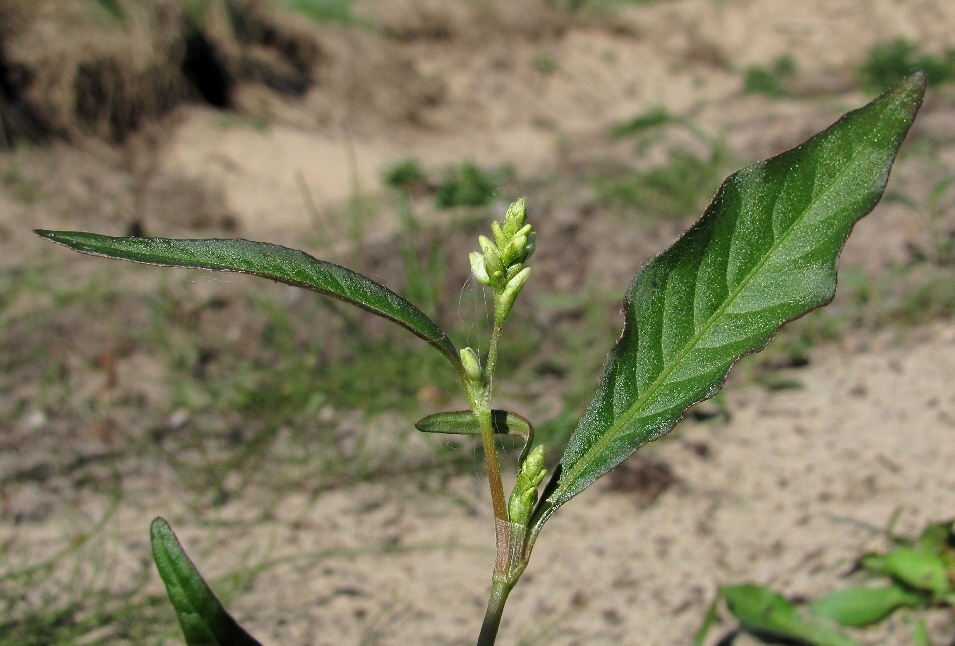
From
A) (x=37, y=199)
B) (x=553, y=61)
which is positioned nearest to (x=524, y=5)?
(x=553, y=61)

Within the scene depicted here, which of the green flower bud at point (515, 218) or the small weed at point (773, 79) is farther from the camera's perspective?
the small weed at point (773, 79)

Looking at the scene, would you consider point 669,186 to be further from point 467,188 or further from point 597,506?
point 597,506

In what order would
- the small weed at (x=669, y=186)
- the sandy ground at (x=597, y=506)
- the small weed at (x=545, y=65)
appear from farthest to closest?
the small weed at (x=545, y=65), the small weed at (x=669, y=186), the sandy ground at (x=597, y=506)

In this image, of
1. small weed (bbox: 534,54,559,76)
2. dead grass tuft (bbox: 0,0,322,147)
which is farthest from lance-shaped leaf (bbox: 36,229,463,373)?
small weed (bbox: 534,54,559,76)

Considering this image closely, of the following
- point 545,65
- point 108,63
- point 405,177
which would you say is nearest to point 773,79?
point 545,65

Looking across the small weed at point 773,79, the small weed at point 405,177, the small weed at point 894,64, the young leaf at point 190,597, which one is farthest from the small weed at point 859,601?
the small weed at point 773,79

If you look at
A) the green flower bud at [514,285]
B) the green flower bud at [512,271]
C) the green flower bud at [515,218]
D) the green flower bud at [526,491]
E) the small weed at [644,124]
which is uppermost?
the small weed at [644,124]

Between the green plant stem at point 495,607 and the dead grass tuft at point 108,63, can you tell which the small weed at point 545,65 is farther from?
the green plant stem at point 495,607
